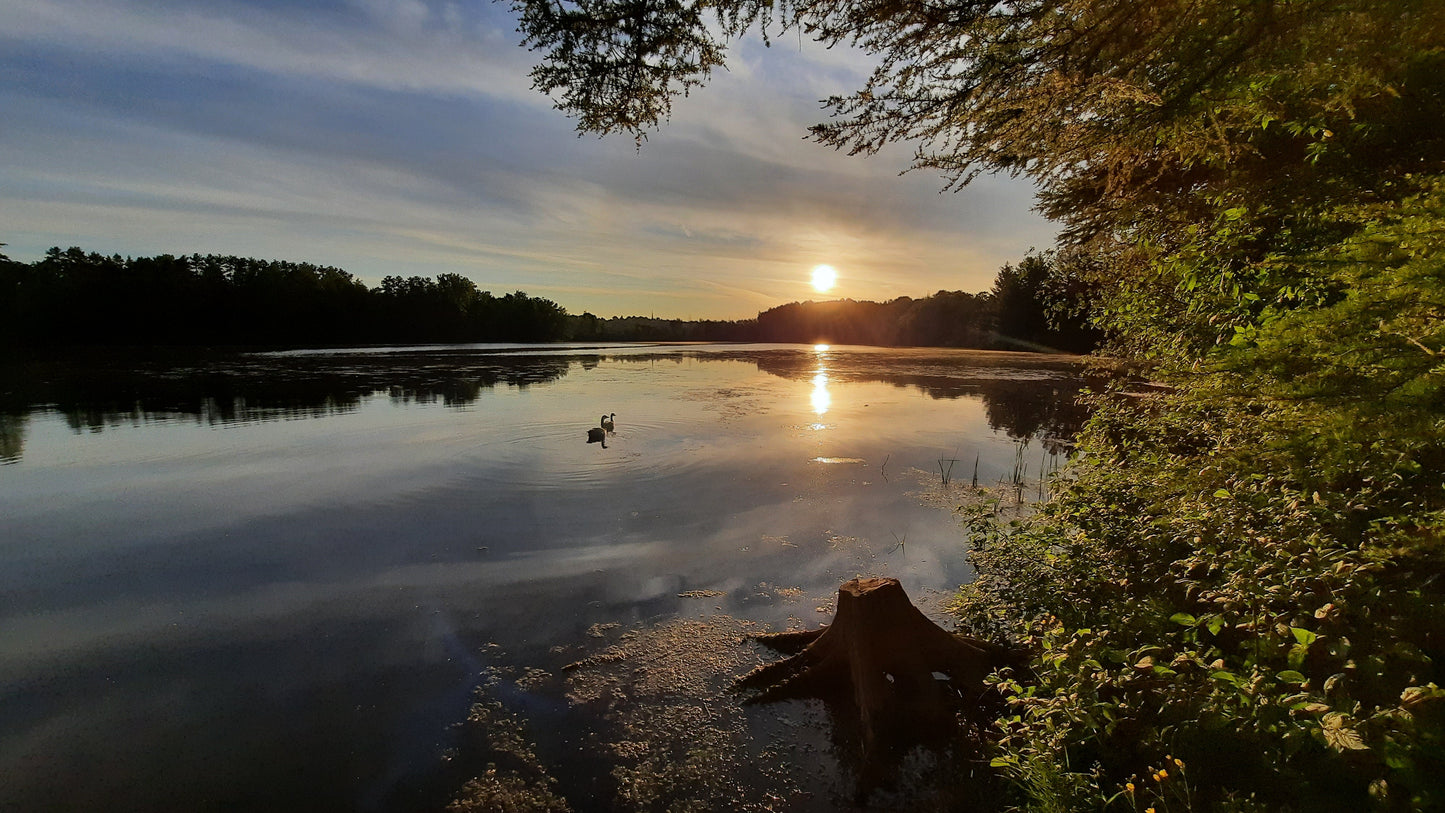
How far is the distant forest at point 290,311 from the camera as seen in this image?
6800 centimetres

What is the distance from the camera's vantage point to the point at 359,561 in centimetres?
809

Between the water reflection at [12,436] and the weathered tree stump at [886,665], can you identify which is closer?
the weathered tree stump at [886,665]

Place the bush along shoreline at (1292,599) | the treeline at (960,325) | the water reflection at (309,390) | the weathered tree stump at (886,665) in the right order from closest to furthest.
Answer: the bush along shoreline at (1292,599) → the weathered tree stump at (886,665) → the water reflection at (309,390) → the treeline at (960,325)

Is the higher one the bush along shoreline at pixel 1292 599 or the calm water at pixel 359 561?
the bush along shoreline at pixel 1292 599

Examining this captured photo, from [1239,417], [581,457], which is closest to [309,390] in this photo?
[581,457]

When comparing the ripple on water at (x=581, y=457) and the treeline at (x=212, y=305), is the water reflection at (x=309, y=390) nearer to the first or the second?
the ripple on water at (x=581, y=457)

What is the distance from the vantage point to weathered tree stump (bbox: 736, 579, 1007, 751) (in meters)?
4.71

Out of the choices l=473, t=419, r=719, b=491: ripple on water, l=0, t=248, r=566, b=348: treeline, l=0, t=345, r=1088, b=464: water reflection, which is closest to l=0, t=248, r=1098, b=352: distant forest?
l=0, t=248, r=566, b=348: treeline

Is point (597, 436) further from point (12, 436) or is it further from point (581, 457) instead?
point (12, 436)

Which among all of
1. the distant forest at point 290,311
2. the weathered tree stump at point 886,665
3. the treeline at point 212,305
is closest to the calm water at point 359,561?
the weathered tree stump at point 886,665

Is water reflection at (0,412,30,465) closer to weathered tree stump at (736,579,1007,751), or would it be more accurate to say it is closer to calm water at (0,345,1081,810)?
calm water at (0,345,1081,810)

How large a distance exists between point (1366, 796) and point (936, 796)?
241 centimetres

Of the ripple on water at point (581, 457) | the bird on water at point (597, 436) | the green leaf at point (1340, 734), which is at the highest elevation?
the green leaf at point (1340, 734)

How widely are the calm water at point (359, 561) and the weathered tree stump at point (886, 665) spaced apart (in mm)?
1314
